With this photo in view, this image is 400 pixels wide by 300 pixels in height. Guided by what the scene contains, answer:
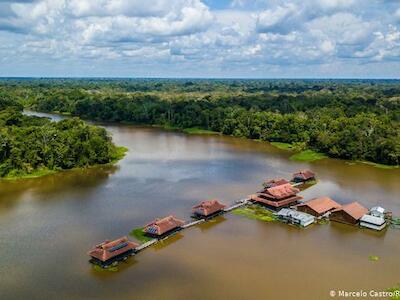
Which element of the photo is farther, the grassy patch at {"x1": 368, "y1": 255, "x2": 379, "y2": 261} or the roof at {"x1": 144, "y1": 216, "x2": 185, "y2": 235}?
the roof at {"x1": 144, "y1": 216, "x2": 185, "y2": 235}

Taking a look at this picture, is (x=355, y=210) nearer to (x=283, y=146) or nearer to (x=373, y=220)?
(x=373, y=220)

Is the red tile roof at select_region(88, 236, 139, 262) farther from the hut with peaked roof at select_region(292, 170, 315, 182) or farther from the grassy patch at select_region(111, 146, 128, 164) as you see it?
the grassy patch at select_region(111, 146, 128, 164)

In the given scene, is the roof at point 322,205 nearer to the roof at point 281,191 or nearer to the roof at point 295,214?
the roof at point 295,214

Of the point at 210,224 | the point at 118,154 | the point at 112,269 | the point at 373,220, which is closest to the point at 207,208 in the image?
the point at 210,224

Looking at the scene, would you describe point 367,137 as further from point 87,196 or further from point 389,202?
point 87,196

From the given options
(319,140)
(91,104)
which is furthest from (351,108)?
(91,104)

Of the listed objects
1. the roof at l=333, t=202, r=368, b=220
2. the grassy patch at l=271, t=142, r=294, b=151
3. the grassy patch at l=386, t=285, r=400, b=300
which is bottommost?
the grassy patch at l=271, t=142, r=294, b=151

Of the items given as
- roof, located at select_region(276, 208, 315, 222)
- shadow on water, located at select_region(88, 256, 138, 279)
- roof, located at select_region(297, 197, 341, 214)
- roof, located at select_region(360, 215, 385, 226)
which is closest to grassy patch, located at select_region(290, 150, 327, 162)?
roof, located at select_region(297, 197, 341, 214)
